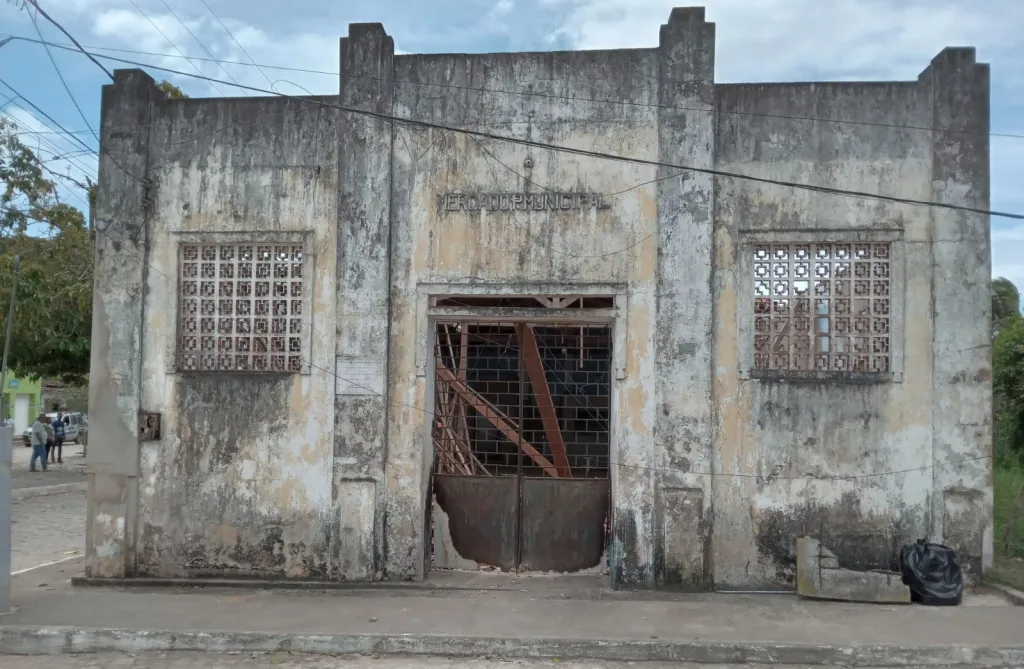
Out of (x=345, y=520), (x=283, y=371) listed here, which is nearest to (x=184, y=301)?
(x=283, y=371)

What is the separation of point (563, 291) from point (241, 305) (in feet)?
11.0

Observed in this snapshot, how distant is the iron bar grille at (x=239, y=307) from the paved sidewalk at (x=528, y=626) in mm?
2347

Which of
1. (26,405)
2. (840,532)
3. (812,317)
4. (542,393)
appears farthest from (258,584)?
(26,405)

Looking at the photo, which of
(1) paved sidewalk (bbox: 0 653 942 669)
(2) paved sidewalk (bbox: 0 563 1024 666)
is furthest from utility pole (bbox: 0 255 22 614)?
(1) paved sidewalk (bbox: 0 653 942 669)

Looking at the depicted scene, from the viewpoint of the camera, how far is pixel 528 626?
6.93 m

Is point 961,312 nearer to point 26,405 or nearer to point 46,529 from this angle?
point 46,529

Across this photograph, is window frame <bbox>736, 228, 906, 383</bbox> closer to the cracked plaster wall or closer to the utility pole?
the cracked plaster wall

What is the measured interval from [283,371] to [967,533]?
675 centimetres

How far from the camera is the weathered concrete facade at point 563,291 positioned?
8.07 metres

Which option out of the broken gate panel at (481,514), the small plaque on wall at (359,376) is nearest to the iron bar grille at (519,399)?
the broken gate panel at (481,514)

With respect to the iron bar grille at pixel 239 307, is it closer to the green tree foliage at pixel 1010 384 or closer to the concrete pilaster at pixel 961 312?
the concrete pilaster at pixel 961 312

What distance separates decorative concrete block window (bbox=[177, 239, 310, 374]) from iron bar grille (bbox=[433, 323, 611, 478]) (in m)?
1.55

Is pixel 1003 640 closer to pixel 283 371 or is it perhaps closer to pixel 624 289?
pixel 624 289

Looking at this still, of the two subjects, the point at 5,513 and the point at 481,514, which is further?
the point at 481,514
